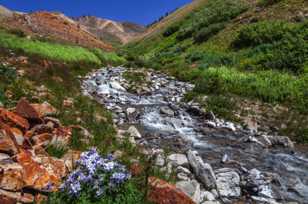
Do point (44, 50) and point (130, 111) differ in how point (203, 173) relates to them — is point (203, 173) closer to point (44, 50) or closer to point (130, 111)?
point (130, 111)

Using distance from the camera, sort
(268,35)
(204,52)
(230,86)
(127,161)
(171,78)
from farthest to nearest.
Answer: (204,52) → (268,35) → (171,78) → (230,86) → (127,161)

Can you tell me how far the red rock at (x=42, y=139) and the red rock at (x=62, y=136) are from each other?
4.1 inches

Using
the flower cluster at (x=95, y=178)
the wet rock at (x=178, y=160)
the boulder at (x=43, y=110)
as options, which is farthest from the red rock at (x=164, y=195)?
the boulder at (x=43, y=110)

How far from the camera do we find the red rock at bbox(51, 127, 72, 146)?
660 cm

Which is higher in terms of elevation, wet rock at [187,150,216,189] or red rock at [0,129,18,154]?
red rock at [0,129,18,154]

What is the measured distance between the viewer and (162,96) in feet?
56.4

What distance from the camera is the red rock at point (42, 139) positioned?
6.43m

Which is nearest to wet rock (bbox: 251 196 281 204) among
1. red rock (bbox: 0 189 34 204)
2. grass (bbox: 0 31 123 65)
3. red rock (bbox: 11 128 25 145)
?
red rock (bbox: 0 189 34 204)

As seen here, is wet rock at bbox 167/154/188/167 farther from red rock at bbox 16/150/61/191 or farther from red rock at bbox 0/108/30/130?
red rock at bbox 16/150/61/191

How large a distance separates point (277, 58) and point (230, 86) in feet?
17.4

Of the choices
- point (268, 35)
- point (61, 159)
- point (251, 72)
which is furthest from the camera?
point (268, 35)

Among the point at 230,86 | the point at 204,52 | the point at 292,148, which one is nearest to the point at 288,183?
the point at 292,148

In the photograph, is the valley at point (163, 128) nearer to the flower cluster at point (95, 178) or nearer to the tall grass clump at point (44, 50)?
the flower cluster at point (95, 178)

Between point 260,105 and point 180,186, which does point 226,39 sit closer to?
point 260,105
